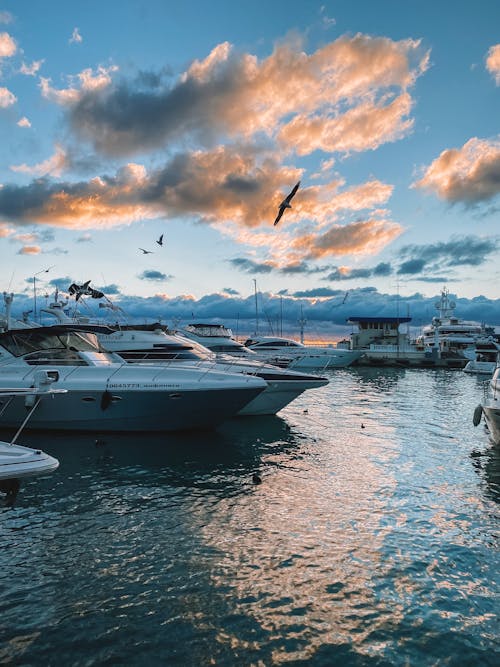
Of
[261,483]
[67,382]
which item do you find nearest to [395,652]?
[261,483]

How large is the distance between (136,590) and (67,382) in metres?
11.0

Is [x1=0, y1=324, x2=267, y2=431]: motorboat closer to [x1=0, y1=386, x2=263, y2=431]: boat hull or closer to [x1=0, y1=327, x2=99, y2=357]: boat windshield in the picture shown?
[x1=0, y1=386, x2=263, y2=431]: boat hull

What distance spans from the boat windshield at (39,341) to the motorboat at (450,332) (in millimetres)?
67667

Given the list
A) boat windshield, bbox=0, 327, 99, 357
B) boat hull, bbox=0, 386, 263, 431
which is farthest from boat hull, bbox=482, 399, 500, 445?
boat windshield, bbox=0, 327, 99, 357

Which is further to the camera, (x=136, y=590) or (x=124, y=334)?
(x=124, y=334)

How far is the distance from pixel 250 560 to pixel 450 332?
91.6 meters

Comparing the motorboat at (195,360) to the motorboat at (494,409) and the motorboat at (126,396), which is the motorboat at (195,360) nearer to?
the motorboat at (126,396)

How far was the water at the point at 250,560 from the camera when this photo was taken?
18.6 feet

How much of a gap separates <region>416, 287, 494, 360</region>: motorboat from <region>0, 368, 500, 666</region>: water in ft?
224

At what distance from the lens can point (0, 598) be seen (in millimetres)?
6473

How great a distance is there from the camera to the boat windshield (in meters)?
18.1

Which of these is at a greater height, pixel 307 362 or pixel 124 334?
pixel 124 334

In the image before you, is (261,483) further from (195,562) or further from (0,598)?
(0,598)

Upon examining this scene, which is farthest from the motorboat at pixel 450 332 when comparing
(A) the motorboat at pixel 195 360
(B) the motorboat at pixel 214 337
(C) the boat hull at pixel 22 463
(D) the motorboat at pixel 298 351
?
(C) the boat hull at pixel 22 463
